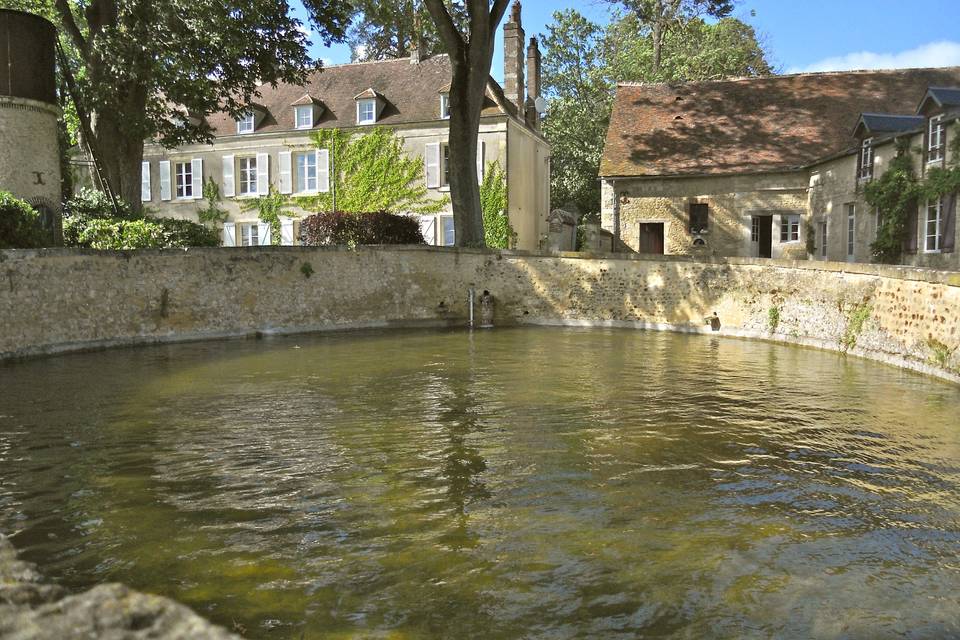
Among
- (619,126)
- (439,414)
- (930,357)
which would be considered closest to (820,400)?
(930,357)

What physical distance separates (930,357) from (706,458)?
22.0 feet

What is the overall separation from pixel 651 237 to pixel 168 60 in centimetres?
1519

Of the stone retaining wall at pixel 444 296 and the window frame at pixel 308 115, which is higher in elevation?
the window frame at pixel 308 115

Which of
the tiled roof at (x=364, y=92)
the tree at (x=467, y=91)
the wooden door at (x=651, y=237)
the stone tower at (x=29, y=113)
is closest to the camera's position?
the stone tower at (x=29, y=113)

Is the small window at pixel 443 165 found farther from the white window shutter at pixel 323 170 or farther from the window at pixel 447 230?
the white window shutter at pixel 323 170

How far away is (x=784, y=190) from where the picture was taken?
2439cm

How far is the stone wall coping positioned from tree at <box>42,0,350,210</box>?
3.91 m

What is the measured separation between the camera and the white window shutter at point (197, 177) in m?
31.7

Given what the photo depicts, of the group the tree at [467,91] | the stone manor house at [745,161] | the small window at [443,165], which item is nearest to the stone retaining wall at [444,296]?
the tree at [467,91]

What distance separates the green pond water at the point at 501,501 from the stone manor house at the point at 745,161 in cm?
1351

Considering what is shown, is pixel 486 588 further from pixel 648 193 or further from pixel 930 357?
pixel 648 193

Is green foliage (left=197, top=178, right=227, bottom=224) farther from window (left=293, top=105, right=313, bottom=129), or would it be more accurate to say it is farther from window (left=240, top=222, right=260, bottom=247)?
window (left=293, top=105, right=313, bottom=129)

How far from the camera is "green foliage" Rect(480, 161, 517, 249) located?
2797 centimetres

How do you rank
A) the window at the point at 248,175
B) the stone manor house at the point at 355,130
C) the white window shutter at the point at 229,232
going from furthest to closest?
the white window shutter at the point at 229,232
the window at the point at 248,175
the stone manor house at the point at 355,130
